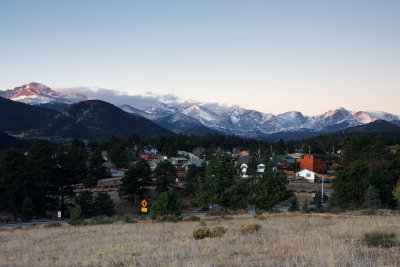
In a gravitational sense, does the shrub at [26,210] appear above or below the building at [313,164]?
below

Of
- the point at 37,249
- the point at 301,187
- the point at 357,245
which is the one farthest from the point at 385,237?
the point at 301,187

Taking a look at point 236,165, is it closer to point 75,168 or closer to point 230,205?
point 230,205

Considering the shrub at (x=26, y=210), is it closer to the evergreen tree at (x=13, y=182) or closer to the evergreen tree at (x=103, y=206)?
the evergreen tree at (x=13, y=182)

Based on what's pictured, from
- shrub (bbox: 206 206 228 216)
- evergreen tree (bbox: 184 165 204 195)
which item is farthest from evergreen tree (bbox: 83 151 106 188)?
shrub (bbox: 206 206 228 216)

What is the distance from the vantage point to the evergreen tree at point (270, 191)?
4366 cm

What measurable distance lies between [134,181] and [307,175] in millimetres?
56339

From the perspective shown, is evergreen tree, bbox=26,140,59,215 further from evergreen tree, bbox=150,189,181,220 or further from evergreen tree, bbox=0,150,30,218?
evergreen tree, bbox=150,189,181,220

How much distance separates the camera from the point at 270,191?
44031mm

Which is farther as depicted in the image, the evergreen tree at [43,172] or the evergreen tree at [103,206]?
the evergreen tree at [103,206]

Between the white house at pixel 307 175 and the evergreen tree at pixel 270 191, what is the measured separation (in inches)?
2590

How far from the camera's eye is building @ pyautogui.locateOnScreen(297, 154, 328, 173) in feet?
378

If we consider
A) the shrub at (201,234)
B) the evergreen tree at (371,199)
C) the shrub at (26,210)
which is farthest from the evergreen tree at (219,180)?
the shrub at (201,234)

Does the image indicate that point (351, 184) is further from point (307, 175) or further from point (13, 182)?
point (307, 175)

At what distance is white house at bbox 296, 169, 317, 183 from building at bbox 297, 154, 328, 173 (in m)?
4.57
